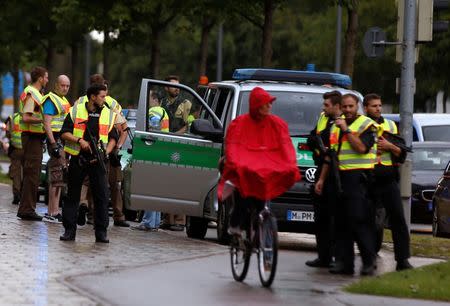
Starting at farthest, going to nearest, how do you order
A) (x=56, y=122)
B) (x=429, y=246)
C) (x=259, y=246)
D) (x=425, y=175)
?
(x=425, y=175)
(x=56, y=122)
(x=429, y=246)
(x=259, y=246)

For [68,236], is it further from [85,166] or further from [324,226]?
[324,226]

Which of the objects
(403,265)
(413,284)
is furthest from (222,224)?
(413,284)

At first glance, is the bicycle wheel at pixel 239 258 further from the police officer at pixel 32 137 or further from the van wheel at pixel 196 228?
the police officer at pixel 32 137

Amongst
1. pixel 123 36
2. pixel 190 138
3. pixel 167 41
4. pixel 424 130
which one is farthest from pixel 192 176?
pixel 167 41

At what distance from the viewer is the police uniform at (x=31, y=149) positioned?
1886 cm

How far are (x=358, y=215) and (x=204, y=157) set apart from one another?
12.2 feet

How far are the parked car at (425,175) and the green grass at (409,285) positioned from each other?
9.89m

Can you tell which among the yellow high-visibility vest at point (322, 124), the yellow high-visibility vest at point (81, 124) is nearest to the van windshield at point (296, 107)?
the yellow high-visibility vest at point (81, 124)

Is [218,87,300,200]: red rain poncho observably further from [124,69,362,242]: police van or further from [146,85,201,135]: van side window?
[146,85,201,135]: van side window

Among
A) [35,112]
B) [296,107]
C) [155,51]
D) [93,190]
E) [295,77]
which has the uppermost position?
[155,51]

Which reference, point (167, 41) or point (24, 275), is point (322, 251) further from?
point (167, 41)

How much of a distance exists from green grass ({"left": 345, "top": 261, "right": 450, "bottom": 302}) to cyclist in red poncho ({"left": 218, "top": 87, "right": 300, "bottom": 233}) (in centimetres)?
111

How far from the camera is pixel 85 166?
1616cm

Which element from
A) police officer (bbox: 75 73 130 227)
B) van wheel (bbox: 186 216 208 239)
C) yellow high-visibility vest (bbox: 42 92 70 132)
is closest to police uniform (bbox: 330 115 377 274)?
van wheel (bbox: 186 216 208 239)
